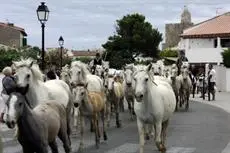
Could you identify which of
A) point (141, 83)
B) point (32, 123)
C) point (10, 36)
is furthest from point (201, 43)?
point (32, 123)

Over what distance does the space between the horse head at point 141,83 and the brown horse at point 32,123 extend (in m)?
2.25

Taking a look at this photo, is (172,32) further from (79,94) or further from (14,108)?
(14,108)

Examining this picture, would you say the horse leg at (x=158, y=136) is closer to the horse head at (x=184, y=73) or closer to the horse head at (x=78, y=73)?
the horse head at (x=78, y=73)

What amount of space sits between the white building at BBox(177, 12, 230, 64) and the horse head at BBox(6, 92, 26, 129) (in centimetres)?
6102

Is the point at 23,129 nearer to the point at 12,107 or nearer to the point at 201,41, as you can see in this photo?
the point at 12,107

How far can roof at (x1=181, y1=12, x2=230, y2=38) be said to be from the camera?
→ 230ft

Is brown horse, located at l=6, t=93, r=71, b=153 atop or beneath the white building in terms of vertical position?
beneath

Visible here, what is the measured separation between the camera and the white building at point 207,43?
227 feet

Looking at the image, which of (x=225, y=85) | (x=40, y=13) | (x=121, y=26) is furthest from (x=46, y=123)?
(x=121, y=26)

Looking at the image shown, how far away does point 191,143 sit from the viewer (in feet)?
49.2

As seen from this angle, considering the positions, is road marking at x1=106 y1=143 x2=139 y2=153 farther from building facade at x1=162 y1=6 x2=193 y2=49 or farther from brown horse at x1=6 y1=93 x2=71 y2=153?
building facade at x1=162 y1=6 x2=193 y2=49

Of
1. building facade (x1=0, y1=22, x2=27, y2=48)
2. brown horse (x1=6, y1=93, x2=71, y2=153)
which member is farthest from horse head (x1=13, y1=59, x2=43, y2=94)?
building facade (x1=0, y1=22, x2=27, y2=48)

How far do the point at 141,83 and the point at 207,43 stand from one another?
200 feet

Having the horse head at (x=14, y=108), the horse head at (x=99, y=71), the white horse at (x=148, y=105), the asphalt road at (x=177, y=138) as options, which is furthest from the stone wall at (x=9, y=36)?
the horse head at (x=14, y=108)
